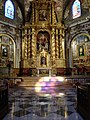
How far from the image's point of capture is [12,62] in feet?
60.8

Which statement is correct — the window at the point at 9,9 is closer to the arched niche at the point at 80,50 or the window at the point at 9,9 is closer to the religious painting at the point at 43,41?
the religious painting at the point at 43,41

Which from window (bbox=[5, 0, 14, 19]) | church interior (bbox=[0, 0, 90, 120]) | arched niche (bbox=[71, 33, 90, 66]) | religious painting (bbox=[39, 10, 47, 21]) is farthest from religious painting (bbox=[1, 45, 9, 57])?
arched niche (bbox=[71, 33, 90, 66])

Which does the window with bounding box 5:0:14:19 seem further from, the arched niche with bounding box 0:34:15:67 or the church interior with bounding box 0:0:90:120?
the arched niche with bounding box 0:34:15:67

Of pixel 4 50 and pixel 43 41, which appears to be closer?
pixel 4 50

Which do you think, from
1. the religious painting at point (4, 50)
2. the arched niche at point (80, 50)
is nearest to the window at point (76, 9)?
the arched niche at point (80, 50)

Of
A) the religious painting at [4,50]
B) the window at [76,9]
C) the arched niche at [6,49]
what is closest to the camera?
the arched niche at [6,49]

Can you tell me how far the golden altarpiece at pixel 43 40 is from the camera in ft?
61.4

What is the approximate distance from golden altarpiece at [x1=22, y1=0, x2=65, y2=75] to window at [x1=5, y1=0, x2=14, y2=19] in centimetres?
215

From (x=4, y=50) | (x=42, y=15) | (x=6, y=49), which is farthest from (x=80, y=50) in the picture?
(x=4, y=50)

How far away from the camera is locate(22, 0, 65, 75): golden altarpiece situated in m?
18.7

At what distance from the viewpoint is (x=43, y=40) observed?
19.6 meters

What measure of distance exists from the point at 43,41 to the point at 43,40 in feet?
0.46

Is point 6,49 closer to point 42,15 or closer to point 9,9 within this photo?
point 9,9

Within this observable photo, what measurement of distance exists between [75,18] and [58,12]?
2.50 meters
